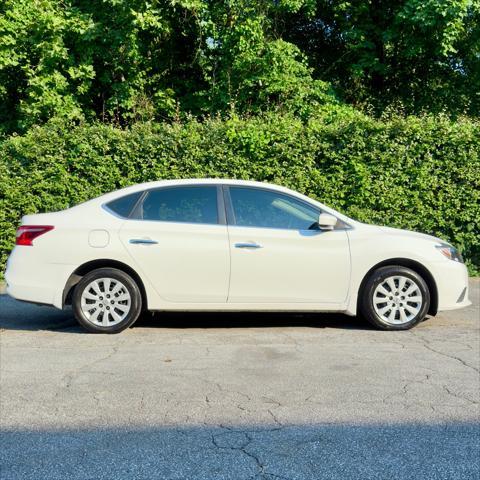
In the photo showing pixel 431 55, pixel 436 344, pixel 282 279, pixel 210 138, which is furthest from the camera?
pixel 431 55

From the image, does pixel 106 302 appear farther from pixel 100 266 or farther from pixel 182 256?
pixel 182 256

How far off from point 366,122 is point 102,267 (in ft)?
20.3

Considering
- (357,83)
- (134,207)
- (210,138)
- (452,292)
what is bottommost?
(452,292)

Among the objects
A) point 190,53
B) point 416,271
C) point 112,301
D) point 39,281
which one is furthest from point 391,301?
point 190,53

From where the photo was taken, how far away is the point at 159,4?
1516cm

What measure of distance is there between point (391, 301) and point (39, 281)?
12.7 feet

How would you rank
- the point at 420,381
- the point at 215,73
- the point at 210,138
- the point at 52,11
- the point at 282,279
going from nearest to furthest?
1. the point at 420,381
2. the point at 282,279
3. the point at 210,138
4. the point at 52,11
5. the point at 215,73

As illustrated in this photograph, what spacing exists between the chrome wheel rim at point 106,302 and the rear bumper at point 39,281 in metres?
0.28

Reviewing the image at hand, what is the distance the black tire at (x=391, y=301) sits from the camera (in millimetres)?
7180

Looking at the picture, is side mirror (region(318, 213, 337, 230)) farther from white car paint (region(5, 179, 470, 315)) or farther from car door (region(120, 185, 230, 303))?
car door (region(120, 185, 230, 303))

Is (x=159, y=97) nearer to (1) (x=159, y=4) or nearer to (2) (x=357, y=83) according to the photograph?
(1) (x=159, y=4)

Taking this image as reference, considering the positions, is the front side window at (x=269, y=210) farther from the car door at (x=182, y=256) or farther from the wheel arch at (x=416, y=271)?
the wheel arch at (x=416, y=271)

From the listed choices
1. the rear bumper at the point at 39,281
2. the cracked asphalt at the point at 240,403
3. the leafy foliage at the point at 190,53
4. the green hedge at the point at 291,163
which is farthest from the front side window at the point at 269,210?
the leafy foliage at the point at 190,53

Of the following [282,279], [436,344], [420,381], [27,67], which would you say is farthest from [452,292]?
[27,67]
